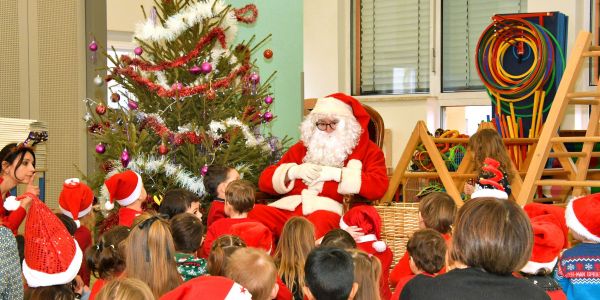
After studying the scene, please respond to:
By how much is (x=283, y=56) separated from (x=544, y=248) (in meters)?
3.45

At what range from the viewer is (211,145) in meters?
4.98

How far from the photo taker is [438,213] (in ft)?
11.9

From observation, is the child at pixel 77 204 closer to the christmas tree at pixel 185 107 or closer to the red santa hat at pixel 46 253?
the christmas tree at pixel 185 107

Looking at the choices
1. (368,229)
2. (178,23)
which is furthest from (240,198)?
(178,23)

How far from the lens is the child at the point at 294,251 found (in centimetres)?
324

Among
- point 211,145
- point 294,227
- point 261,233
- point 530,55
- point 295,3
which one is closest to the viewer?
point 294,227

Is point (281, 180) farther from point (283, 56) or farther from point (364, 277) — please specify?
point (364, 277)

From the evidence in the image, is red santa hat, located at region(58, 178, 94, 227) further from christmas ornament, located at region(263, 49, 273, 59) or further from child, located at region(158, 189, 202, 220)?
christmas ornament, located at region(263, 49, 273, 59)

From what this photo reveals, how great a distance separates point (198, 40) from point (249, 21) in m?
0.46

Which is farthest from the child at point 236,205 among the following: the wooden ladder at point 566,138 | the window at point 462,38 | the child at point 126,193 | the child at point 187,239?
the window at point 462,38

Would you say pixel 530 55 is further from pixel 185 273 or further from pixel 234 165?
pixel 185 273

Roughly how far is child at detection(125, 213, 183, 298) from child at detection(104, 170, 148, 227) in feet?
4.47

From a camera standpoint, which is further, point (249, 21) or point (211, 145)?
point (249, 21)

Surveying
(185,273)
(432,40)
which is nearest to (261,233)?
(185,273)
